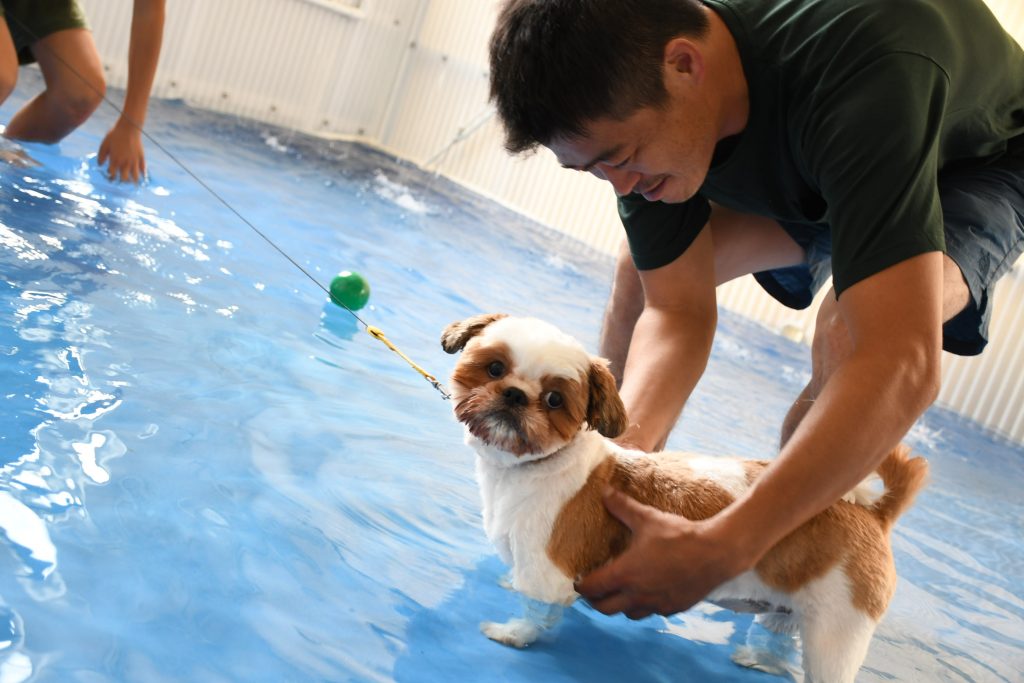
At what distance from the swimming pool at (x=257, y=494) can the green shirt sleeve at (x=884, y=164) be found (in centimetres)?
87

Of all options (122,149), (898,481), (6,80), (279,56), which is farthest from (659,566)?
(279,56)

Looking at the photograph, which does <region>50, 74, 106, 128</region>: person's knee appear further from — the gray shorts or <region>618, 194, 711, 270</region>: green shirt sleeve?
the gray shorts

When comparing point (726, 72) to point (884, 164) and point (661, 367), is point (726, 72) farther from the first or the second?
point (661, 367)

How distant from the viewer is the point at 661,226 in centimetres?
221

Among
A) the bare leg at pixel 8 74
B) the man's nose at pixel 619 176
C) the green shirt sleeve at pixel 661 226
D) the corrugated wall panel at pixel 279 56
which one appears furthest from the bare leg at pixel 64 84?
the man's nose at pixel 619 176

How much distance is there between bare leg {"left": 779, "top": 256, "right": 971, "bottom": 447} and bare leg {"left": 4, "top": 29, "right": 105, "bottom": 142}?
3.07 m

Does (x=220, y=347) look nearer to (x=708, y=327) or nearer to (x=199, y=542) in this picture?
(x=199, y=542)

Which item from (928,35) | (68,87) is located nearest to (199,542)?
(928,35)

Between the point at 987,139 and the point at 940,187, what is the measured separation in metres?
0.12

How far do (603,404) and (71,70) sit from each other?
3177 millimetres

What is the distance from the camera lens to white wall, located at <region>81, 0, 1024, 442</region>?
7176 millimetres

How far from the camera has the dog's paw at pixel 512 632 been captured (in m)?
1.78

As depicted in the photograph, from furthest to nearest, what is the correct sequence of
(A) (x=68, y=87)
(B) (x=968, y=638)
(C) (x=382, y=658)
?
(A) (x=68, y=87), (B) (x=968, y=638), (C) (x=382, y=658)

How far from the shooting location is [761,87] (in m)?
1.79
